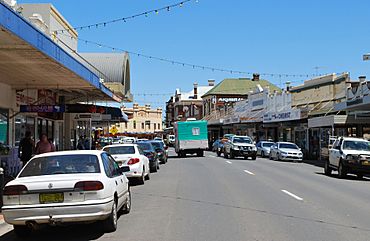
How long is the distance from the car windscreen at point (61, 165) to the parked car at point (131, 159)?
27.0 ft

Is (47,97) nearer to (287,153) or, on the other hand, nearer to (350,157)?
(350,157)

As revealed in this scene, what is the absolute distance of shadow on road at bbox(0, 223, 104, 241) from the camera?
897 cm

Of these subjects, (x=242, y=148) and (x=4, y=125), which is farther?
(x=242, y=148)

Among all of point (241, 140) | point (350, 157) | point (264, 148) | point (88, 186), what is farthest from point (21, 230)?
point (264, 148)

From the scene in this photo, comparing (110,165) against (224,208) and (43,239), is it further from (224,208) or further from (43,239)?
(224,208)

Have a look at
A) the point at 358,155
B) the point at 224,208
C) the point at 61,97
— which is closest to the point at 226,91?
the point at 61,97

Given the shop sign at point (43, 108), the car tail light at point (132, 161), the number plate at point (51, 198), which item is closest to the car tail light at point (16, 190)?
the number plate at point (51, 198)

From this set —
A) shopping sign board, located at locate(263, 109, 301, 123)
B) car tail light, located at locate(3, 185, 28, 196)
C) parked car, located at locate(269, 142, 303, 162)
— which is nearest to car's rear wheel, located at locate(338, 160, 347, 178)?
parked car, located at locate(269, 142, 303, 162)

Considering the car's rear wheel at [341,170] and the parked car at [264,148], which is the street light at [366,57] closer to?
the car's rear wheel at [341,170]

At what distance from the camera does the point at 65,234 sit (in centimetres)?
936

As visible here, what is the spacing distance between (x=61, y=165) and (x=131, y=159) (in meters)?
8.59

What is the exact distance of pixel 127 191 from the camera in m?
11.3

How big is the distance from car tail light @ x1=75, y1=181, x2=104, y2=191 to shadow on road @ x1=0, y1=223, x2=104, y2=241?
2.98 ft

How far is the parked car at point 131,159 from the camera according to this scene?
17.9m
